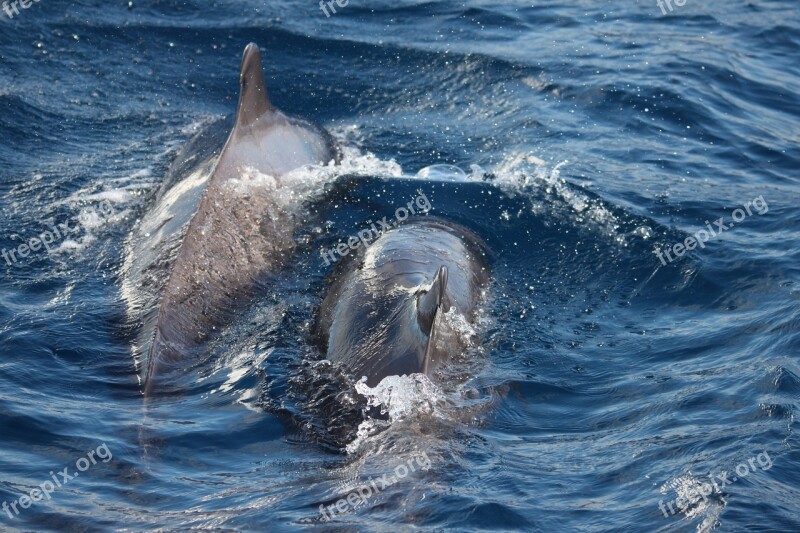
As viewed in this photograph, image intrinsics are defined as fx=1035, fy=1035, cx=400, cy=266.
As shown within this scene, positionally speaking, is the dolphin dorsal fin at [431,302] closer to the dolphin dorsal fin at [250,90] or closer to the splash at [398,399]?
the splash at [398,399]

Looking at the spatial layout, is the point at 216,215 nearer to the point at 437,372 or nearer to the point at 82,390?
the point at 82,390

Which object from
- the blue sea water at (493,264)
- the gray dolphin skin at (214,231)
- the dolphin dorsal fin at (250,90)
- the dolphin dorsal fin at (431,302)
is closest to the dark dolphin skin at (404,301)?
the dolphin dorsal fin at (431,302)

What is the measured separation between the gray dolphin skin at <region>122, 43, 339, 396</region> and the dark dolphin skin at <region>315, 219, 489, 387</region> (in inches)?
38.1

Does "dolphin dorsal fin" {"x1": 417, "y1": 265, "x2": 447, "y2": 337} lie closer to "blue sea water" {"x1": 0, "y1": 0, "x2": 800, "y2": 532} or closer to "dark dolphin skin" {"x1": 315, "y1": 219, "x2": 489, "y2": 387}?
"dark dolphin skin" {"x1": 315, "y1": 219, "x2": 489, "y2": 387}

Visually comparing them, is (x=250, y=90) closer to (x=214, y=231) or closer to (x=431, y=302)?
(x=214, y=231)

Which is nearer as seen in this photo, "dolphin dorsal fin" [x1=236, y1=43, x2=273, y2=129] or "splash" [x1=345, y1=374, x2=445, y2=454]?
Result: "splash" [x1=345, y1=374, x2=445, y2=454]

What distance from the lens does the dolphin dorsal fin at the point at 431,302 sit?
708 centimetres

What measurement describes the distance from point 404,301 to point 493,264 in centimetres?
242

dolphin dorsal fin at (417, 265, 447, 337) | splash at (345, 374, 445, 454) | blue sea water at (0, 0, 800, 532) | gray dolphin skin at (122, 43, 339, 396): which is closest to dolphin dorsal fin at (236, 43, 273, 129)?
gray dolphin skin at (122, 43, 339, 396)

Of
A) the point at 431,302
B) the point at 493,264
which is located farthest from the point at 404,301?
the point at 493,264

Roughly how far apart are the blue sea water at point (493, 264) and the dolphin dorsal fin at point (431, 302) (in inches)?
20.9

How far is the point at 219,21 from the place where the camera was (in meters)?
17.0

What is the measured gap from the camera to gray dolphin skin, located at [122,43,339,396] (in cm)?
855

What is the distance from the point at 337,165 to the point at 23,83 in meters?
5.17
